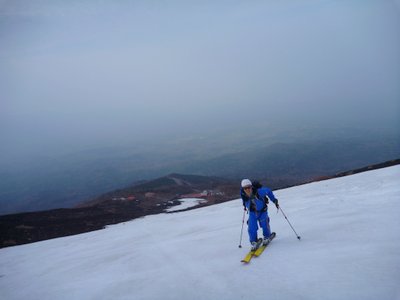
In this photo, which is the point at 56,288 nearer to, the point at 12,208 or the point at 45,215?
the point at 45,215

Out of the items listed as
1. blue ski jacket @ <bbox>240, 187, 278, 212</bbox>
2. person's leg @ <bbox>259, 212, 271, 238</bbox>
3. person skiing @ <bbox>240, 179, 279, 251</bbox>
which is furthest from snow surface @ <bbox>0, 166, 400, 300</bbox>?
blue ski jacket @ <bbox>240, 187, 278, 212</bbox>

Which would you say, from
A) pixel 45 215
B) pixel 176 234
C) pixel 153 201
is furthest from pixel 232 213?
pixel 153 201

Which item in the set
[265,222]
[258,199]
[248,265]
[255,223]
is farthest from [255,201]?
[248,265]

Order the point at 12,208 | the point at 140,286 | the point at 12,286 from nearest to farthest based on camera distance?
the point at 140,286 → the point at 12,286 → the point at 12,208

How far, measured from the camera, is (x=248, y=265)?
7852 mm

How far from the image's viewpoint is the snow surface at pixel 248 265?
6.24m

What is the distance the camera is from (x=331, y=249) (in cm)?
757

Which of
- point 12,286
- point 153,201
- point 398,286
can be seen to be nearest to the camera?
point 398,286

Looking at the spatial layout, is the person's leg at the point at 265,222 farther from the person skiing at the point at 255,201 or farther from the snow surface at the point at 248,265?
the snow surface at the point at 248,265

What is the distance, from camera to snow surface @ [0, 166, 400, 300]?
6.24m

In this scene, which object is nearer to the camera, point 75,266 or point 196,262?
point 196,262

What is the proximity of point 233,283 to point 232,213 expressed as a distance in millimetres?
10316

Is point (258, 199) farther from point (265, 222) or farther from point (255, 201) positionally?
point (265, 222)

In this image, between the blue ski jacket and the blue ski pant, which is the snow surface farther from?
the blue ski jacket
